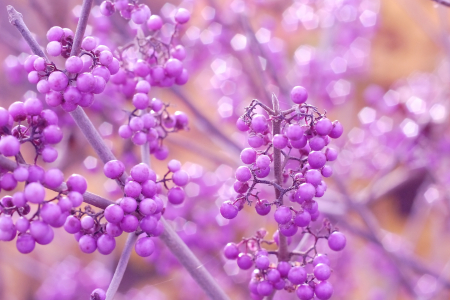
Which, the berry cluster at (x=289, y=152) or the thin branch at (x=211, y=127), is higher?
the berry cluster at (x=289, y=152)

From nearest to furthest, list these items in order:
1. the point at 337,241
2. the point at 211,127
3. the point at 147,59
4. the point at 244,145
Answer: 1. the point at 337,241
2. the point at 147,59
3. the point at 211,127
4. the point at 244,145

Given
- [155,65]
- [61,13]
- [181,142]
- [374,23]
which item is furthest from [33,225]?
[374,23]

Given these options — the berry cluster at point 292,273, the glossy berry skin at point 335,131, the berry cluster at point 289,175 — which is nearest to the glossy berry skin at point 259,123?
the berry cluster at point 289,175

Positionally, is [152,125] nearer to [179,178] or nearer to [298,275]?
[179,178]

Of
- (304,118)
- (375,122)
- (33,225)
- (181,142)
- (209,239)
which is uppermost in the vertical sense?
(304,118)

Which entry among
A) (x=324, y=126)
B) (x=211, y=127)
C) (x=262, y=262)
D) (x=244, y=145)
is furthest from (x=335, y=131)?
(x=244, y=145)

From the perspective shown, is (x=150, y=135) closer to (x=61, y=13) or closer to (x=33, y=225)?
(x=33, y=225)

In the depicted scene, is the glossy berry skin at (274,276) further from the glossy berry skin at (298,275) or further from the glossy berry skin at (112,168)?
the glossy berry skin at (112,168)
